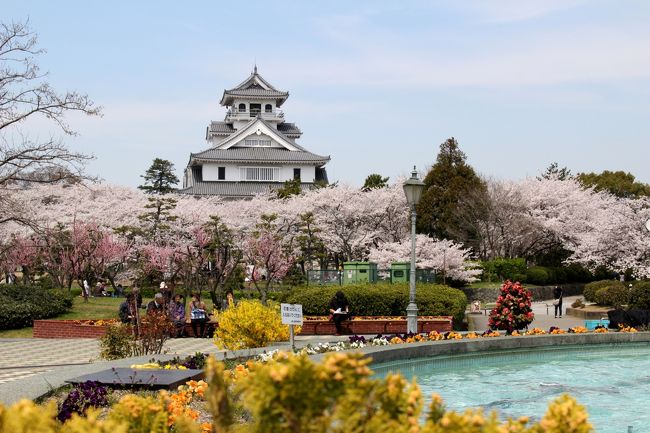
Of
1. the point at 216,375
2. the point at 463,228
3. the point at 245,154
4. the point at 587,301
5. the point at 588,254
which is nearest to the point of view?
the point at 216,375

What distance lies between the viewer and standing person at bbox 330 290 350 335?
24016mm

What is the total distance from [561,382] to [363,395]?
35.1 ft

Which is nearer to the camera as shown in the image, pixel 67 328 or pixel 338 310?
pixel 338 310

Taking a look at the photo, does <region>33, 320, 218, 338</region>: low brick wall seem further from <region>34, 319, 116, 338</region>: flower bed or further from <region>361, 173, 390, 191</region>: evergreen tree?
<region>361, 173, 390, 191</region>: evergreen tree

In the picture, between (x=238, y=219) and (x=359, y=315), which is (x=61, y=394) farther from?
(x=238, y=219)

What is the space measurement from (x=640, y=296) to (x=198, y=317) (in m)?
15.5

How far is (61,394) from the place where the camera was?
1001 cm

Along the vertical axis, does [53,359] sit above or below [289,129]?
below

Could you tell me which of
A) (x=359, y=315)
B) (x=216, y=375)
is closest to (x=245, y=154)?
(x=359, y=315)

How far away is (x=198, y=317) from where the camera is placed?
23.1 meters

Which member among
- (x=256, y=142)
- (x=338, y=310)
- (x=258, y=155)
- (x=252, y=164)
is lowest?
(x=338, y=310)

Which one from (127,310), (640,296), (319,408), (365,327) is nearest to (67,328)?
(127,310)

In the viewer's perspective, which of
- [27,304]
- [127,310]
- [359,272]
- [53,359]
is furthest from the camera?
[359,272]

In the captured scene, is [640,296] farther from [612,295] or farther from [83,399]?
[83,399]
